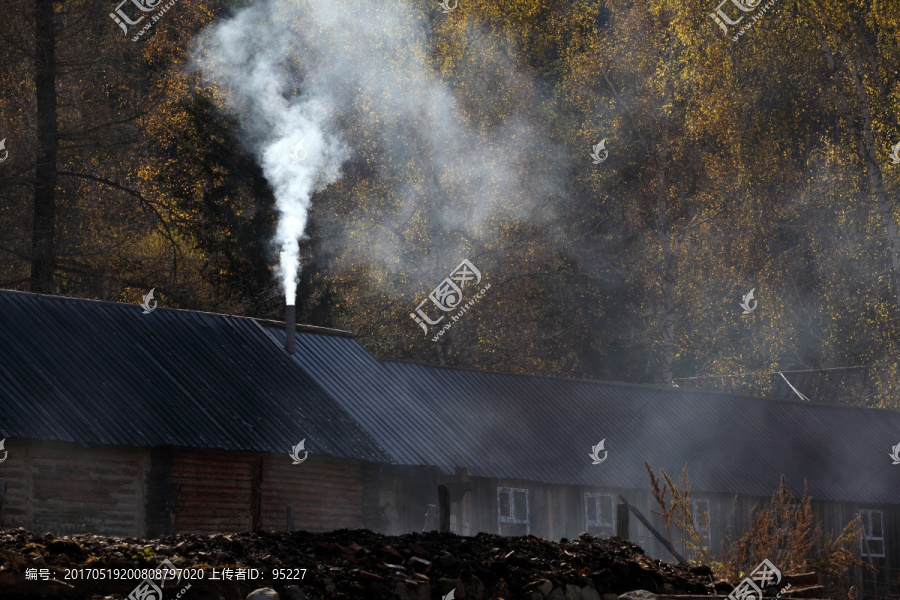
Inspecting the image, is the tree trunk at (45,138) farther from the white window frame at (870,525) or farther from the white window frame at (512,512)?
the white window frame at (870,525)

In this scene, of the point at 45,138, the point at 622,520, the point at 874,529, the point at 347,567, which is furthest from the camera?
the point at 45,138

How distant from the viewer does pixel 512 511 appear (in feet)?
81.5

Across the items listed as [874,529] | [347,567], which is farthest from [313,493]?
[874,529]

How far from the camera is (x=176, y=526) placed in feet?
66.8

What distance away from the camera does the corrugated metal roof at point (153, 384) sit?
19.0 m

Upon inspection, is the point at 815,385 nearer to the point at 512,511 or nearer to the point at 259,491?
the point at 512,511

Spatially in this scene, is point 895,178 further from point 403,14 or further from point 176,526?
point 176,526

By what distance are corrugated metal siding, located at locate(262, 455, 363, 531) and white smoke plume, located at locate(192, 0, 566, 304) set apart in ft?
48.4

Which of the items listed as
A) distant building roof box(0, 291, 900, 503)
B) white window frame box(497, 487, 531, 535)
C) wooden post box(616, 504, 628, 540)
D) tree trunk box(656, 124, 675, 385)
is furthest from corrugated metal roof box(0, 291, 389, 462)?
tree trunk box(656, 124, 675, 385)

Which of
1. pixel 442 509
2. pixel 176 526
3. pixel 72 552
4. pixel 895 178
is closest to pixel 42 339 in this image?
pixel 176 526

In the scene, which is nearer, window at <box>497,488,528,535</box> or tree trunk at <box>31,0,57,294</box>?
window at <box>497,488,528,535</box>

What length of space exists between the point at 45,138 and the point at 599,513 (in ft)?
57.9

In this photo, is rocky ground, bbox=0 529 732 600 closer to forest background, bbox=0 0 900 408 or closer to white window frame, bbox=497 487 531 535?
white window frame, bbox=497 487 531 535

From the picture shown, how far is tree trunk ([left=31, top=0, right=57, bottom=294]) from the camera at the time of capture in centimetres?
3097
